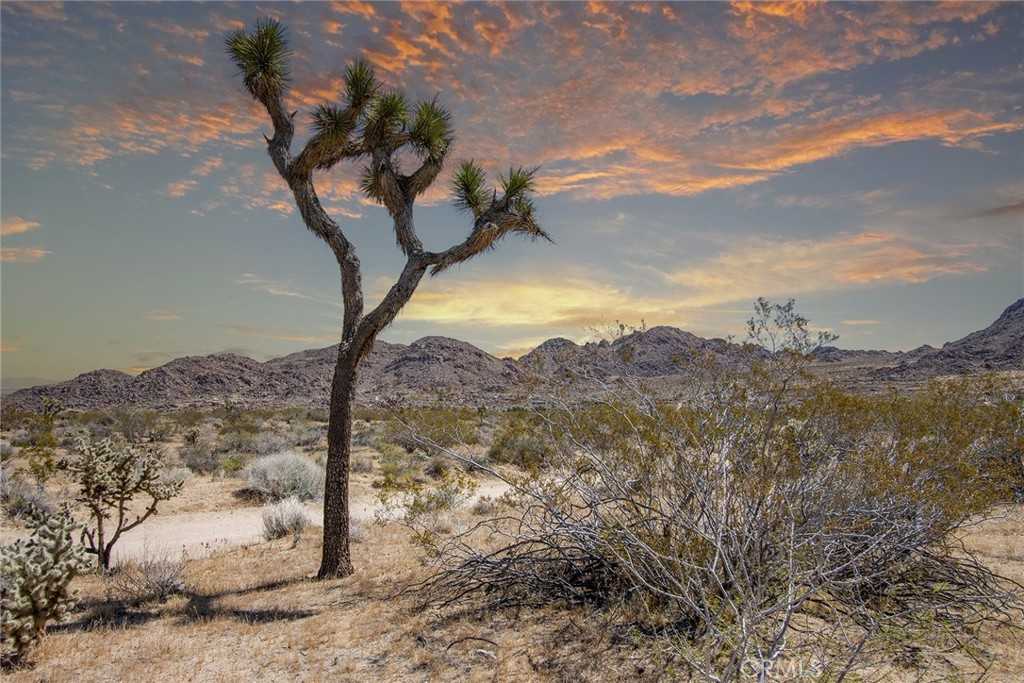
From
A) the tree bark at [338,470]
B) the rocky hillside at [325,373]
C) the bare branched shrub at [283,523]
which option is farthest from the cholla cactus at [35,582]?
the rocky hillside at [325,373]

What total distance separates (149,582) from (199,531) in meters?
4.99

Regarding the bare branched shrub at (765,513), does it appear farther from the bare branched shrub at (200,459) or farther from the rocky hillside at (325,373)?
the rocky hillside at (325,373)

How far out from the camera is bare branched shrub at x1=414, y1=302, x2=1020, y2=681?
5.47 metres

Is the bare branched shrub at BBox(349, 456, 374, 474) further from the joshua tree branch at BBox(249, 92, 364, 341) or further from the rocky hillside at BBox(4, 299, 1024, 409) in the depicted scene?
the rocky hillside at BBox(4, 299, 1024, 409)

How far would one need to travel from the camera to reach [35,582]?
5.80 m

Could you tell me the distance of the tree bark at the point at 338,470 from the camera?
823 centimetres

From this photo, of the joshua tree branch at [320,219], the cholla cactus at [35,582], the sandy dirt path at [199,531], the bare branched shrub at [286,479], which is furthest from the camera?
the bare branched shrub at [286,479]

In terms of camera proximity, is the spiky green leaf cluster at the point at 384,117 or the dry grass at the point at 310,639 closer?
the dry grass at the point at 310,639

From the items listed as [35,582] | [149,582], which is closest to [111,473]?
[149,582]

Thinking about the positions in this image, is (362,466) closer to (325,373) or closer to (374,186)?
(374,186)

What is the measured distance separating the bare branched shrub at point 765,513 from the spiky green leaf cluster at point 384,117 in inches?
189

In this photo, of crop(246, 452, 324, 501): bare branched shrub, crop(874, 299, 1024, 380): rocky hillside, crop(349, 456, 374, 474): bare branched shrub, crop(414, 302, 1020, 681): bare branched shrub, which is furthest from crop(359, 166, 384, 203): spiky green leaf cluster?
crop(874, 299, 1024, 380): rocky hillside

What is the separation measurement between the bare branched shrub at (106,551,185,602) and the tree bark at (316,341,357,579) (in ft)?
6.21

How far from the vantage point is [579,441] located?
6.67m
